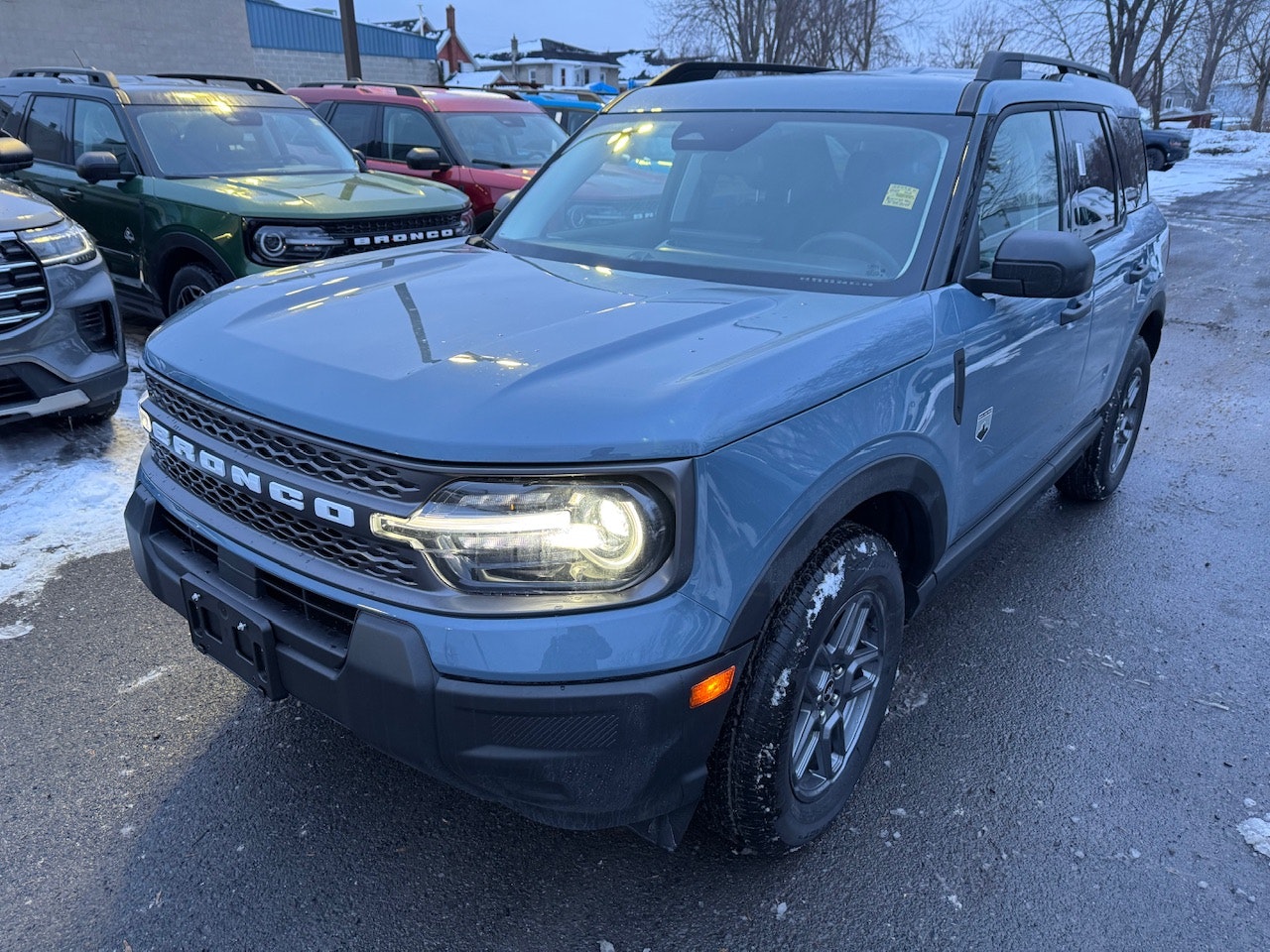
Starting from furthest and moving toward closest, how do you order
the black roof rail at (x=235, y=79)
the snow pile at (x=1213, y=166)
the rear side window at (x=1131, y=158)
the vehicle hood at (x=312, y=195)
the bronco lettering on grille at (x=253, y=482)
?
1. the snow pile at (x=1213, y=166)
2. the black roof rail at (x=235, y=79)
3. the vehicle hood at (x=312, y=195)
4. the rear side window at (x=1131, y=158)
5. the bronco lettering on grille at (x=253, y=482)

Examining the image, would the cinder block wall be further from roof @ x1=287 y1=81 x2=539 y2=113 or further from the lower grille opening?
the lower grille opening

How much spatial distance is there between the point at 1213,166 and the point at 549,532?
104 ft

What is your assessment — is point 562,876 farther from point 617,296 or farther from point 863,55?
point 863,55

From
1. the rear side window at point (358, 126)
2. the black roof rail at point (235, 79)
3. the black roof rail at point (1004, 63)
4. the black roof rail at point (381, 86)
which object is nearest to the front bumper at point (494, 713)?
the black roof rail at point (1004, 63)

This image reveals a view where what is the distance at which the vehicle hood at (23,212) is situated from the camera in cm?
448

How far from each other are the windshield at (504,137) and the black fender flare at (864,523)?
23.7 feet

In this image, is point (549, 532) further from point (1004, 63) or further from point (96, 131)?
point (96, 131)

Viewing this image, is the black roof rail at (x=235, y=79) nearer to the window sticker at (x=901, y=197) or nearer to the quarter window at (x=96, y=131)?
the quarter window at (x=96, y=131)

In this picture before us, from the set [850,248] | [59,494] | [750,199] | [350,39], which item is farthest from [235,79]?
[350,39]

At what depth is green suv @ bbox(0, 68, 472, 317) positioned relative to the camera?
585 cm

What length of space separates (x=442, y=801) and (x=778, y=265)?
1800 mm

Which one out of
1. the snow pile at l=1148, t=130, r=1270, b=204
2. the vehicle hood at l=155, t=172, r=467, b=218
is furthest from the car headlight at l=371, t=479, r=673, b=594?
the snow pile at l=1148, t=130, r=1270, b=204

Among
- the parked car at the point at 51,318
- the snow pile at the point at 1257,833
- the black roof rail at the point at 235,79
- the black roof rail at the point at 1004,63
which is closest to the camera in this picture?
the snow pile at the point at 1257,833

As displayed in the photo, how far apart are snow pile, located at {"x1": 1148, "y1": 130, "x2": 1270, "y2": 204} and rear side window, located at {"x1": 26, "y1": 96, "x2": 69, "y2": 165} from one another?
14454 millimetres
